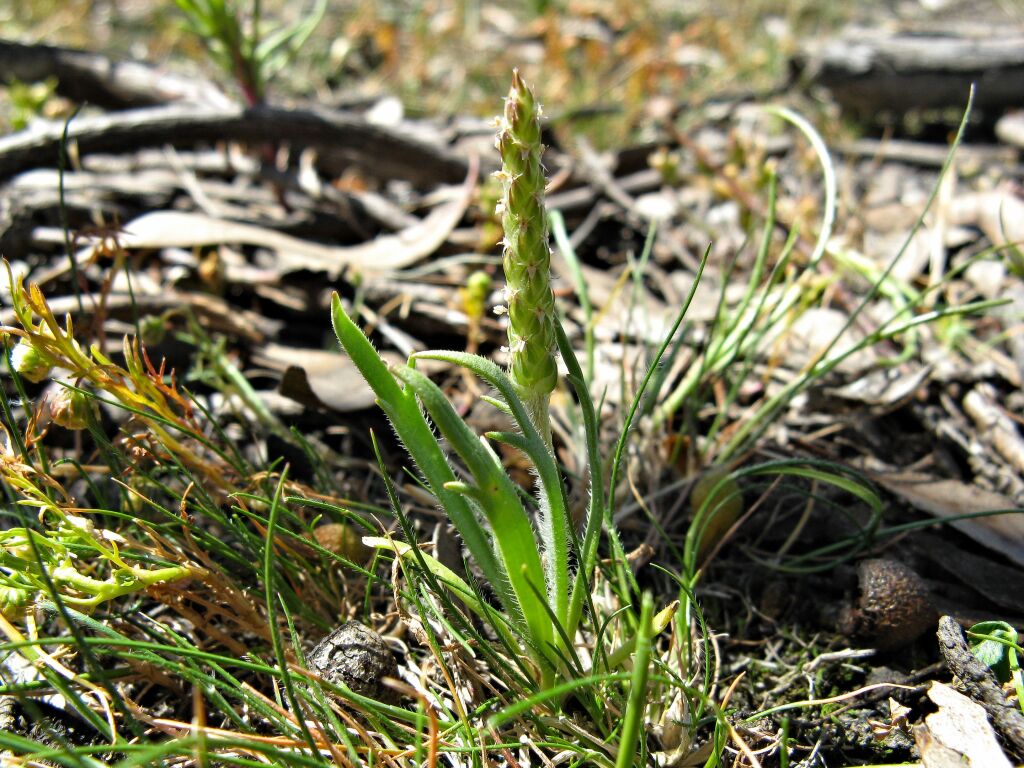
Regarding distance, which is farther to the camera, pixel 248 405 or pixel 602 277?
pixel 602 277

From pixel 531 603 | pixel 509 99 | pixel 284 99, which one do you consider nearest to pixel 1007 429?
pixel 531 603

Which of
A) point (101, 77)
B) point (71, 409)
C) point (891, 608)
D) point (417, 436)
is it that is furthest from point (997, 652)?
point (101, 77)

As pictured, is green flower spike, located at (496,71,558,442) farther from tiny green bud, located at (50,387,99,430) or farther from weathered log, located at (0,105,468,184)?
weathered log, located at (0,105,468,184)

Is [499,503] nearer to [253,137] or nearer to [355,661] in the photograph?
[355,661]

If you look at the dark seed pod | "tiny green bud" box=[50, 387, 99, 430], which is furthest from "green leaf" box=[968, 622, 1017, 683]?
"tiny green bud" box=[50, 387, 99, 430]

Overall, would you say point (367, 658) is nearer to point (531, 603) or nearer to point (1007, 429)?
point (531, 603)
